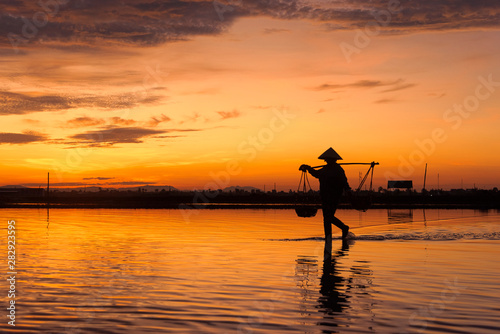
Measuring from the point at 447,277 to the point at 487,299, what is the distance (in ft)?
8.40

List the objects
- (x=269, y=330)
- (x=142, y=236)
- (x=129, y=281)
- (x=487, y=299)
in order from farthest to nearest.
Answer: (x=142, y=236) → (x=129, y=281) → (x=487, y=299) → (x=269, y=330)

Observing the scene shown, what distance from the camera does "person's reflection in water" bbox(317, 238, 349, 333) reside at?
8.80m

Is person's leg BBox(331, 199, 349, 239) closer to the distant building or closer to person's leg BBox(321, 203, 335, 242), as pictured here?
person's leg BBox(321, 203, 335, 242)

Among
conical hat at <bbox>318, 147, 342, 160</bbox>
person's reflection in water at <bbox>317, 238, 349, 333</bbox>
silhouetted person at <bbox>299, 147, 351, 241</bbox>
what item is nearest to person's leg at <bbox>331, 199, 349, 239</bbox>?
silhouetted person at <bbox>299, 147, 351, 241</bbox>

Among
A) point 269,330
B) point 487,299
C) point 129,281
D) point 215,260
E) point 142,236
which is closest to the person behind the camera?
point 269,330

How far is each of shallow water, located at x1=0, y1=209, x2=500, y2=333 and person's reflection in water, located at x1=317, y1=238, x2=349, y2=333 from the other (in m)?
0.02

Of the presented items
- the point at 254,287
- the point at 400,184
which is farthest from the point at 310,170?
the point at 400,184

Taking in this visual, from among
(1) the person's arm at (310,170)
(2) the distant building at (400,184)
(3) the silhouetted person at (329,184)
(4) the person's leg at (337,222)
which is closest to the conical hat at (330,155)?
(3) the silhouetted person at (329,184)

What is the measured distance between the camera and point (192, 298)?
1026 cm

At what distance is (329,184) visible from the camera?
1994cm

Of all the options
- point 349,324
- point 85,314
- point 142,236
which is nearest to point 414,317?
point 349,324

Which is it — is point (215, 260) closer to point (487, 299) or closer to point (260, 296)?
point (260, 296)

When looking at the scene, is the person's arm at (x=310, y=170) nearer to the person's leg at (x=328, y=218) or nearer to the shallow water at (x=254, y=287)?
the person's leg at (x=328, y=218)

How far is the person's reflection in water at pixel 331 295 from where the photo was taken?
8.80 m
